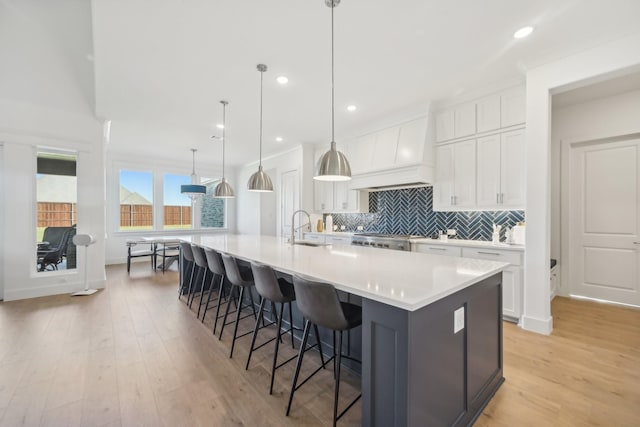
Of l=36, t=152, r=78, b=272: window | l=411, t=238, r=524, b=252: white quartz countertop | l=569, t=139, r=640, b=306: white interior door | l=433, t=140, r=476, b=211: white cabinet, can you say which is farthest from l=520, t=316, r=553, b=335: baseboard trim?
l=36, t=152, r=78, b=272: window

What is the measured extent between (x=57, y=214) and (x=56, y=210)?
65mm

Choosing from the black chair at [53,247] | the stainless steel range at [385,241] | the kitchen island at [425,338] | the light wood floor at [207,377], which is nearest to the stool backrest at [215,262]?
the light wood floor at [207,377]

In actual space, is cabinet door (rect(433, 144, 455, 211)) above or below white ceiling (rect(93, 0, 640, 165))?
below

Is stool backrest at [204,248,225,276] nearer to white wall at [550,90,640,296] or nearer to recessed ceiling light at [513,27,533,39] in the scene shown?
recessed ceiling light at [513,27,533,39]

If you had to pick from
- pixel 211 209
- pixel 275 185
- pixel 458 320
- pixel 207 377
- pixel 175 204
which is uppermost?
pixel 275 185

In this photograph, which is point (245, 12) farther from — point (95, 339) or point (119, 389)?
point (95, 339)

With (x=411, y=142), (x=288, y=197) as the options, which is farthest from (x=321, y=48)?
(x=288, y=197)

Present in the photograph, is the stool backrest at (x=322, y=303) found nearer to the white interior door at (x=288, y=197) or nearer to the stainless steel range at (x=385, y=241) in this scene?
the stainless steel range at (x=385, y=241)

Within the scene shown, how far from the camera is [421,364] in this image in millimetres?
1256

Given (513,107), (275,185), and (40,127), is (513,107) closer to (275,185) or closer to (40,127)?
(275,185)

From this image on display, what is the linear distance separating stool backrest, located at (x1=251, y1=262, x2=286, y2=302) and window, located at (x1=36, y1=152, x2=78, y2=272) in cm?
417

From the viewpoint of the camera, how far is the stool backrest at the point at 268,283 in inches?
76.0

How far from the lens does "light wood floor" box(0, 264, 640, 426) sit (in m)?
1.67

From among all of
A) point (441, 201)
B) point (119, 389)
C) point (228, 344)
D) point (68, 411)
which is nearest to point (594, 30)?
point (441, 201)
